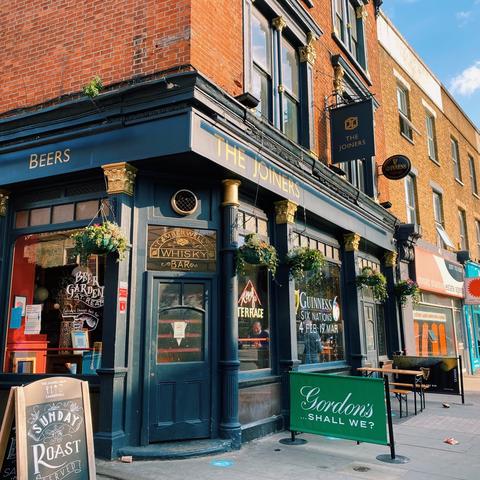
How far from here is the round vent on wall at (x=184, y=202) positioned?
23.6 ft

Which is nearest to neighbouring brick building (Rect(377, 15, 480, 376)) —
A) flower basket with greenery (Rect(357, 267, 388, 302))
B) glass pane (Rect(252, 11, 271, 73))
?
flower basket with greenery (Rect(357, 267, 388, 302))

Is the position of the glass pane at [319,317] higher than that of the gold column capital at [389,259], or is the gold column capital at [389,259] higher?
the gold column capital at [389,259]

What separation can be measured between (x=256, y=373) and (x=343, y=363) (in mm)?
3870

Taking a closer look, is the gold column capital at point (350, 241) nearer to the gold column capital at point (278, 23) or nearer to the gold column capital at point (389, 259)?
the gold column capital at point (389, 259)

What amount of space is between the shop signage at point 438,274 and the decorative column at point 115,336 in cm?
1146

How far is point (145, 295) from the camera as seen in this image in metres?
6.80

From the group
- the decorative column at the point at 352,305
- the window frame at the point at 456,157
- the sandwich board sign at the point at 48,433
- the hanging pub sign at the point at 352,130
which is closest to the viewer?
the sandwich board sign at the point at 48,433

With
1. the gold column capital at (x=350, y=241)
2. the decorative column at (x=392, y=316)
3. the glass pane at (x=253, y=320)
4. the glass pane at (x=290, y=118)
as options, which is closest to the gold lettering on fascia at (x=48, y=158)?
the glass pane at (x=253, y=320)

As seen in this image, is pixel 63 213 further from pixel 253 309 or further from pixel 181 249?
pixel 253 309

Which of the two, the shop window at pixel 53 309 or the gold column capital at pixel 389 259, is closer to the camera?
the shop window at pixel 53 309

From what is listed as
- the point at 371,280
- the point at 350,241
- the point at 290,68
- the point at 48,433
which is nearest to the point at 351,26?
the point at 290,68

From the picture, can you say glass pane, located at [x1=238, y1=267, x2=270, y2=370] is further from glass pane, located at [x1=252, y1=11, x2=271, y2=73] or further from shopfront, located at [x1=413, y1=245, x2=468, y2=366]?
shopfront, located at [x1=413, y1=245, x2=468, y2=366]

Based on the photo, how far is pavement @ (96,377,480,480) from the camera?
5570mm

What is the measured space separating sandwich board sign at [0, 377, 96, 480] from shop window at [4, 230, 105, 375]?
242 cm
